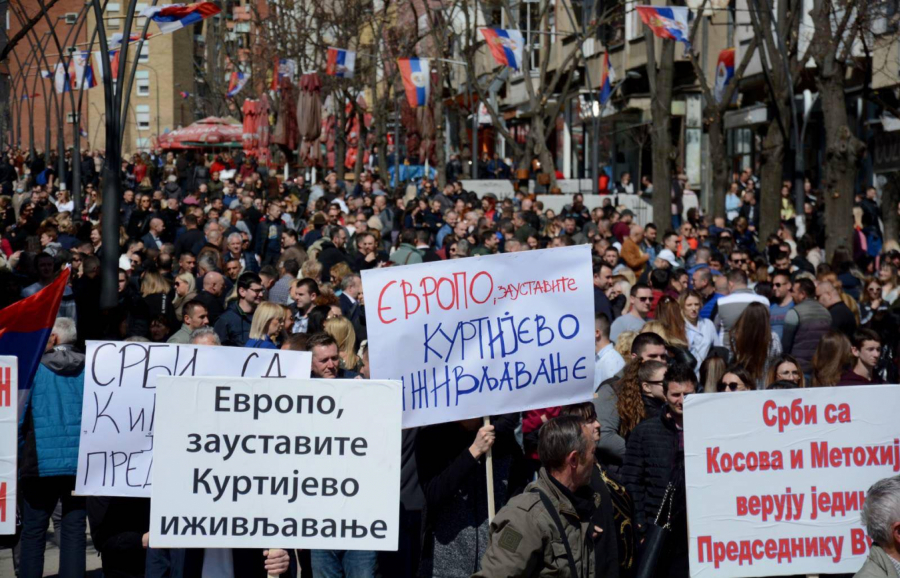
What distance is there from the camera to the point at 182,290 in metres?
12.3

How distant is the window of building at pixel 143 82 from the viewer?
314 ft

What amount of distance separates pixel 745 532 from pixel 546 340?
1.47 m

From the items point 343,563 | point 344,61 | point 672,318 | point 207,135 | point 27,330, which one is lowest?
point 343,563

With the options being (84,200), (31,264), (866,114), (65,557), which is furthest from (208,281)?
(866,114)

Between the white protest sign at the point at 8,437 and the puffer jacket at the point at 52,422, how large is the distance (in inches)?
31.9

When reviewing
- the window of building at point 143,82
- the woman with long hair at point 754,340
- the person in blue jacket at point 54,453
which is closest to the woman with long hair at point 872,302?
the woman with long hair at point 754,340

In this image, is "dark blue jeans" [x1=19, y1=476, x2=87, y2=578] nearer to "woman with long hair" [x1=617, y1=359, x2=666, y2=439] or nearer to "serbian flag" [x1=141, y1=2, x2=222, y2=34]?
"woman with long hair" [x1=617, y1=359, x2=666, y2=439]

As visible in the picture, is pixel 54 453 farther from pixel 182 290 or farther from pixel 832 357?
pixel 182 290

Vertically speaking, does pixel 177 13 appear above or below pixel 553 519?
above

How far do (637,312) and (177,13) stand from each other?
761cm

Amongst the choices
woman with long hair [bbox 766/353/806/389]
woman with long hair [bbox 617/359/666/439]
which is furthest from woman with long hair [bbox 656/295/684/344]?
woman with long hair [bbox 617/359/666/439]

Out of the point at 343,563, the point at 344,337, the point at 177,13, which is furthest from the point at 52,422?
the point at 177,13

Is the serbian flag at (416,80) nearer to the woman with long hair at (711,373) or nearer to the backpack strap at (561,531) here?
the woman with long hair at (711,373)

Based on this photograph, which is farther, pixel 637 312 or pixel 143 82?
pixel 143 82
